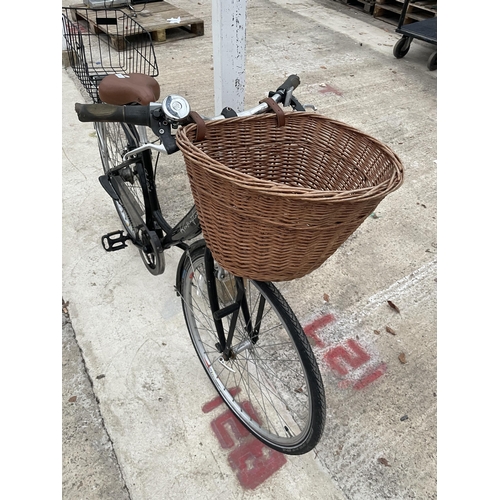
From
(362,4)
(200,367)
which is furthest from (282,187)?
(362,4)

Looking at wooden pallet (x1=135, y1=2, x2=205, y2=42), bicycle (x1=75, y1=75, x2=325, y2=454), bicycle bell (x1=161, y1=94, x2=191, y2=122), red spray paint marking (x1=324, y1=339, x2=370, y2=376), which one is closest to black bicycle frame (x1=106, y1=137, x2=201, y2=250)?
bicycle (x1=75, y1=75, x2=325, y2=454)

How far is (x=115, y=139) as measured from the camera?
2.44m

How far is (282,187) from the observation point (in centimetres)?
94

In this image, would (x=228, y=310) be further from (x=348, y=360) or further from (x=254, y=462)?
(x=348, y=360)

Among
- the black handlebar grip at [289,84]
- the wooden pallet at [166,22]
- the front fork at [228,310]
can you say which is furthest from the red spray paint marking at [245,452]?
the wooden pallet at [166,22]

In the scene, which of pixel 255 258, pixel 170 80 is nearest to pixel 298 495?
pixel 255 258

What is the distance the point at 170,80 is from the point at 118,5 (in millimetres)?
1380

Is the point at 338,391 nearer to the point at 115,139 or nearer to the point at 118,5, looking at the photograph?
the point at 115,139

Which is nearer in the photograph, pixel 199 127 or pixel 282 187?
pixel 282 187

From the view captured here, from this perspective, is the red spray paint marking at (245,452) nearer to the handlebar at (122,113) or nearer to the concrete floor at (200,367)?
the concrete floor at (200,367)

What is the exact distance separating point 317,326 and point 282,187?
4.83 ft

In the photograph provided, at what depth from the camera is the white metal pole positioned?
1.68m

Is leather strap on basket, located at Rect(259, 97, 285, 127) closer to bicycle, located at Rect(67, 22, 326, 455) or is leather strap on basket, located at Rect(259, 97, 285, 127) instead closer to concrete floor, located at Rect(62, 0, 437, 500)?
bicycle, located at Rect(67, 22, 326, 455)

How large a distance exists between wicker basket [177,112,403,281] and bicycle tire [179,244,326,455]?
40 cm
